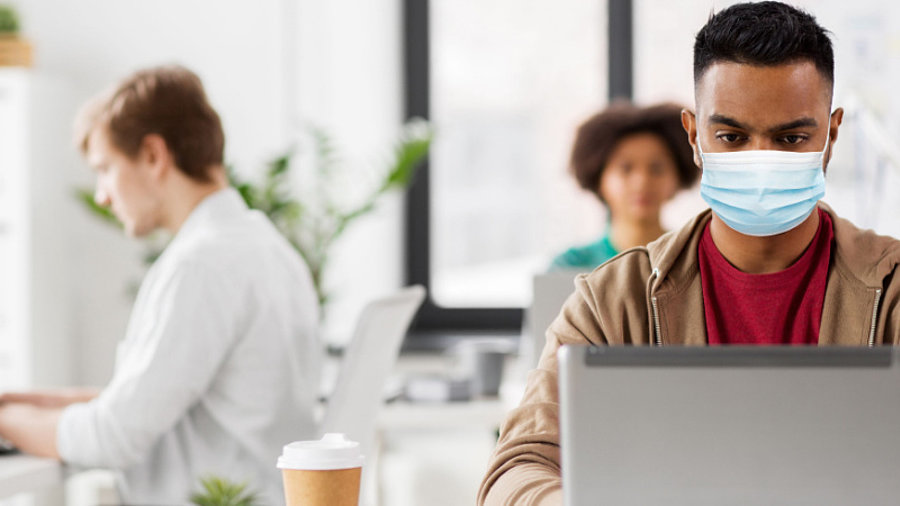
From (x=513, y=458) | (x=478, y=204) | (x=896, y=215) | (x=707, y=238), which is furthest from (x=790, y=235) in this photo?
(x=478, y=204)

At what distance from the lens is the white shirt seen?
6.38ft

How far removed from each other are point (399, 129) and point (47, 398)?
237 cm

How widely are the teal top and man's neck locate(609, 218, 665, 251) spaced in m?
0.03

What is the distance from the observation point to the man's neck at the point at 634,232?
3.00m

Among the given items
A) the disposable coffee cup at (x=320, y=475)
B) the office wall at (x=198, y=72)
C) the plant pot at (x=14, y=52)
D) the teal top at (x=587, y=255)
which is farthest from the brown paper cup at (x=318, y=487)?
the plant pot at (x=14, y=52)

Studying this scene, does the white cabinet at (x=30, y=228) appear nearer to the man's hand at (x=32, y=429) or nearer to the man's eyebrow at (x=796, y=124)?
the man's hand at (x=32, y=429)

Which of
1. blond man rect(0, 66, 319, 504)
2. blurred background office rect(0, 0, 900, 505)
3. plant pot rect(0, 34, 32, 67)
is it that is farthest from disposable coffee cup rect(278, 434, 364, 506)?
plant pot rect(0, 34, 32, 67)

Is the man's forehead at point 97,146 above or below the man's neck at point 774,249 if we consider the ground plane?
above

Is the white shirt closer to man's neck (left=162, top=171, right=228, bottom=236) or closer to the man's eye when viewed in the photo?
man's neck (left=162, top=171, right=228, bottom=236)

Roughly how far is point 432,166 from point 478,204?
0.79 feet

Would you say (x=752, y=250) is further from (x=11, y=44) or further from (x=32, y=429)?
(x=11, y=44)

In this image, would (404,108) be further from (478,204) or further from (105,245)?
(105,245)

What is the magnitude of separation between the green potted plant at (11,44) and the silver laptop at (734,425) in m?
3.58

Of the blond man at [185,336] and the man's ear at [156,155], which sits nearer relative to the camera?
the blond man at [185,336]
